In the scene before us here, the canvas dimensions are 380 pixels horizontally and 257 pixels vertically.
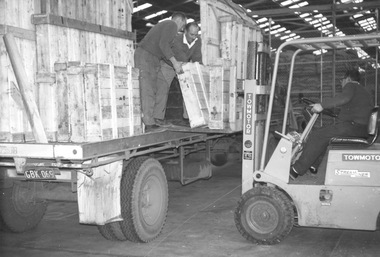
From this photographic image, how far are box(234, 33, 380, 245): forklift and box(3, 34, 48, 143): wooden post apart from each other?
2582 mm

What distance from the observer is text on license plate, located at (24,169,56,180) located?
518 centimetres

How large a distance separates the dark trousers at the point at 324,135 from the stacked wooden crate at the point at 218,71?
48.7 inches

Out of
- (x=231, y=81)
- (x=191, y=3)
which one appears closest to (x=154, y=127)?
(x=231, y=81)

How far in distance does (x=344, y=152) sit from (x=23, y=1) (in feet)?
13.6

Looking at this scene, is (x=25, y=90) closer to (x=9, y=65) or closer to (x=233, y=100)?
(x=9, y=65)

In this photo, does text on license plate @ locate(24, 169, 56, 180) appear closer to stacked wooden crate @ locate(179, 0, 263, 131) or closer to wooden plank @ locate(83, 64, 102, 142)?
wooden plank @ locate(83, 64, 102, 142)

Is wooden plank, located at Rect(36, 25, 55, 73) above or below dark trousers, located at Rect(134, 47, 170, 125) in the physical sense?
above

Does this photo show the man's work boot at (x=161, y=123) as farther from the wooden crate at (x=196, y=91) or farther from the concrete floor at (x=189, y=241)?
the concrete floor at (x=189, y=241)

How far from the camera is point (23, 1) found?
216 inches

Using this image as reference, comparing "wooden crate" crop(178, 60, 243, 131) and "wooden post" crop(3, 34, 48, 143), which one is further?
"wooden crate" crop(178, 60, 243, 131)

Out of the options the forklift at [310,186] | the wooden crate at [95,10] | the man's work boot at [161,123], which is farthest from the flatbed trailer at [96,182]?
the wooden crate at [95,10]

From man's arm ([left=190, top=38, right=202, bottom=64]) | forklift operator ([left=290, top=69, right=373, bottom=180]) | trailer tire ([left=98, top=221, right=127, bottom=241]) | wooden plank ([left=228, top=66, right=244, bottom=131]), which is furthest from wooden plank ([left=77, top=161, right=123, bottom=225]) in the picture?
man's arm ([left=190, top=38, right=202, bottom=64])

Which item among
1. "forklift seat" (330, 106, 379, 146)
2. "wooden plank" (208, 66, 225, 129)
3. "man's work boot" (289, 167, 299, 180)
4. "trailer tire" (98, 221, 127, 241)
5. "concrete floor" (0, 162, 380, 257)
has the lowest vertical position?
"concrete floor" (0, 162, 380, 257)

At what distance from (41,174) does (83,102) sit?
0.90 metres
